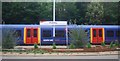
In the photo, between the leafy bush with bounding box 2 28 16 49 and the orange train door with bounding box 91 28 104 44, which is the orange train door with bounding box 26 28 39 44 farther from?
the leafy bush with bounding box 2 28 16 49

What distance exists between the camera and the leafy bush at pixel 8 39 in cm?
2715

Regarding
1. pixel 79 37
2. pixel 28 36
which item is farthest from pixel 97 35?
pixel 79 37

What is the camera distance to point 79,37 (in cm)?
2797

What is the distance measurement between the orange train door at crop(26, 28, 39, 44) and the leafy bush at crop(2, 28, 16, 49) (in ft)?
36.4

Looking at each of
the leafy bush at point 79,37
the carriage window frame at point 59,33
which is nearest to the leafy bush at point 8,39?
the leafy bush at point 79,37

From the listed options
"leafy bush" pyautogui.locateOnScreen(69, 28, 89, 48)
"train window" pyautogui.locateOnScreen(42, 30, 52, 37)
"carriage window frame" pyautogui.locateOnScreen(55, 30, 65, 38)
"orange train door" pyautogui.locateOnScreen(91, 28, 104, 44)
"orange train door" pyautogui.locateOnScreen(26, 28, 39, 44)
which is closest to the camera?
"leafy bush" pyautogui.locateOnScreen(69, 28, 89, 48)

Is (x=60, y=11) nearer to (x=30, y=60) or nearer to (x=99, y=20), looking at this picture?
(x=99, y=20)

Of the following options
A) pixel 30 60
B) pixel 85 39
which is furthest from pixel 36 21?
pixel 30 60

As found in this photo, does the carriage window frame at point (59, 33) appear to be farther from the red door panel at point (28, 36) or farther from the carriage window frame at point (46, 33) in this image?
the red door panel at point (28, 36)

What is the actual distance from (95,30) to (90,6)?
44.7 ft

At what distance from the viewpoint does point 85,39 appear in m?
28.2

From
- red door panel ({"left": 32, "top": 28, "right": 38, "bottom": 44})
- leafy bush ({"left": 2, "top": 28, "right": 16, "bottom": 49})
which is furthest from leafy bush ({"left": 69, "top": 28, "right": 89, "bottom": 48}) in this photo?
red door panel ({"left": 32, "top": 28, "right": 38, "bottom": 44})

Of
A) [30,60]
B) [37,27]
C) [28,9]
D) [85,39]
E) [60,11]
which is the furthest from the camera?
[60,11]

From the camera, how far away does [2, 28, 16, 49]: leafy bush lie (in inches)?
1069
